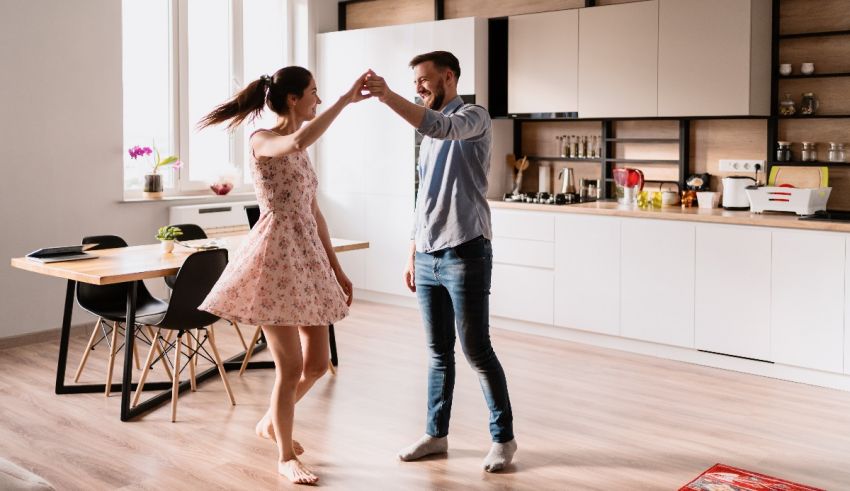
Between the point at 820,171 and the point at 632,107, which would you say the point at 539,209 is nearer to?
the point at 632,107

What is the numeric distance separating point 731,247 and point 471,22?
235cm

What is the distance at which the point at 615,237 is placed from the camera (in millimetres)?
5141

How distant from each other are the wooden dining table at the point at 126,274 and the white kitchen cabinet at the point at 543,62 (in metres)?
1.90

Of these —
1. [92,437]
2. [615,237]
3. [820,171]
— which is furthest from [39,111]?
[820,171]

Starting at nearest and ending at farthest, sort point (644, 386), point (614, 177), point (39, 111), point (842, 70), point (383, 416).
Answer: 1. point (383, 416)
2. point (644, 386)
3. point (842, 70)
4. point (39, 111)
5. point (614, 177)

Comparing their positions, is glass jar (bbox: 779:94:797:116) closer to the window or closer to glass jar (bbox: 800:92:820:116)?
glass jar (bbox: 800:92:820:116)

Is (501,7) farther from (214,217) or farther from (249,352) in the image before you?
(249,352)

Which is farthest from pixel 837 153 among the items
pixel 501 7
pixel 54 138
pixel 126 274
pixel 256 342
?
pixel 54 138

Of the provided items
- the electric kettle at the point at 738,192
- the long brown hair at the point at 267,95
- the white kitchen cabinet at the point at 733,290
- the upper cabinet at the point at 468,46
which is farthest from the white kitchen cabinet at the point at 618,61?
the long brown hair at the point at 267,95

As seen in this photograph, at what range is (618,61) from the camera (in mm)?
5383

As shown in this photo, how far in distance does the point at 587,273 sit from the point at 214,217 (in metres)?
2.65

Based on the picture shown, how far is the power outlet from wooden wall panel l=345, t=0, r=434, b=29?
100 inches

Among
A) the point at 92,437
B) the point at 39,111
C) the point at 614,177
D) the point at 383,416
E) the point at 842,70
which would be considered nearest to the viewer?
the point at 92,437

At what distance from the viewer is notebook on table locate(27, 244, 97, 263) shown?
3.98 meters
